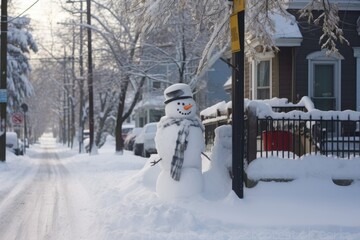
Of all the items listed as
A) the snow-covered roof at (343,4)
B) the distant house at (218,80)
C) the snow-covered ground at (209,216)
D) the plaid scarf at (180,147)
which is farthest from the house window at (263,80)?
the distant house at (218,80)

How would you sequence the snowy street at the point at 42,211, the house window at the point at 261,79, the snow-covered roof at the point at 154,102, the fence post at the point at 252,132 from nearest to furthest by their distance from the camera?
the snowy street at the point at 42,211, the fence post at the point at 252,132, the house window at the point at 261,79, the snow-covered roof at the point at 154,102

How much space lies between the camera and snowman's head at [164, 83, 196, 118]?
387 inches

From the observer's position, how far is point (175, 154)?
952 centimetres

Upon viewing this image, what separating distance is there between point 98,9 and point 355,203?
2070cm

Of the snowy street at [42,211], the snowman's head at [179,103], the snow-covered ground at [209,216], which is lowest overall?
the snowy street at [42,211]

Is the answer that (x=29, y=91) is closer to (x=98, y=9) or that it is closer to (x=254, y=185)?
(x=98, y=9)

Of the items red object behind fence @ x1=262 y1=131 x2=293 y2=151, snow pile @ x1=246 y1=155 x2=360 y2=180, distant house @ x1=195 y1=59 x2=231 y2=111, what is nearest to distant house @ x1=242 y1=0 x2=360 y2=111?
red object behind fence @ x1=262 y1=131 x2=293 y2=151

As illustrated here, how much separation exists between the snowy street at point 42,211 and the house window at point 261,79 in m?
6.35

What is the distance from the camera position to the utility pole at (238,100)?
902 cm

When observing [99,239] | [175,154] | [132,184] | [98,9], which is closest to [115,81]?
[98,9]

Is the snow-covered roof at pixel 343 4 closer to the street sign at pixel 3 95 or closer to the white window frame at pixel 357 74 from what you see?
the white window frame at pixel 357 74

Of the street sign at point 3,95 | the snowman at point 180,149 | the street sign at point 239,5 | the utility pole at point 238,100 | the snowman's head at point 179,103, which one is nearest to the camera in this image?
the street sign at point 239,5

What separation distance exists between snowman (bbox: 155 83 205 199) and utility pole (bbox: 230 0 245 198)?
71cm

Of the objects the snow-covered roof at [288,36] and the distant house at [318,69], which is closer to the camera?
the snow-covered roof at [288,36]
